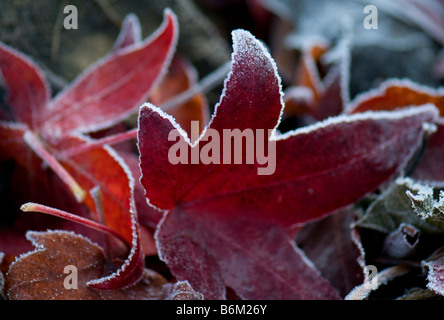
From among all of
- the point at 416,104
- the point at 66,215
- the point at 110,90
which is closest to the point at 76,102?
the point at 110,90

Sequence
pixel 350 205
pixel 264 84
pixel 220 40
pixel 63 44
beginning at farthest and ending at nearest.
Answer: pixel 220 40 < pixel 63 44 < pixel 350 205 < pixel 264 84

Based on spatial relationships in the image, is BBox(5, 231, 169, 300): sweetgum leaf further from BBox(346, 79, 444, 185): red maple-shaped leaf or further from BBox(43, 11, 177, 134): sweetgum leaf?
BBox(346, 79, 444, 185): red maple-shaped leaf

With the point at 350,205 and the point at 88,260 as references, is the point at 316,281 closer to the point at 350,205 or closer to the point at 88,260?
the point at 350,205

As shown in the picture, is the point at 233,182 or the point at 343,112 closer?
the point at 233,182

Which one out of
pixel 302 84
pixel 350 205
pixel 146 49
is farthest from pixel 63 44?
pixel 350 205

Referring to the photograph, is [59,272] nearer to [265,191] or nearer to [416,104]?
[265,191]

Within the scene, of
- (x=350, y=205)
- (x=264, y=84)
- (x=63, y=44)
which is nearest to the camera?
(x=264, y=84)
